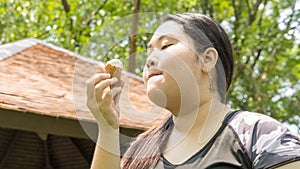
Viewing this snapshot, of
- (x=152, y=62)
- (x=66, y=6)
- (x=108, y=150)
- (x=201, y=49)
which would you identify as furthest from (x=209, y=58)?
(x=66, y=6)

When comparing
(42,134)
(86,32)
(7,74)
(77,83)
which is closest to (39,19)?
(86,32)

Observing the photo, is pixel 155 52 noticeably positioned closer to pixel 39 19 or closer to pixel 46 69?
pixel 46 69

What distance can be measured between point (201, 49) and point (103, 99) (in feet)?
0.95

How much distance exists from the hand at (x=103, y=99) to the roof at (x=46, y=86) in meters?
0.27

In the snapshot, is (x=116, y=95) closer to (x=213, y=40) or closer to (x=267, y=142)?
(x=213, y=40)

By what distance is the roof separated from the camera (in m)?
2.69

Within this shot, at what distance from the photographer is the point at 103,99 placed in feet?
5.17

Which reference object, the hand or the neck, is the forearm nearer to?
the hand

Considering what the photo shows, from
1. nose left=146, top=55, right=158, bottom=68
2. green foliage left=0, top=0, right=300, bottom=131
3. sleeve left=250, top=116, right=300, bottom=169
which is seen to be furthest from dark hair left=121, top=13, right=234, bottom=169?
green foliage left=0, top=0, right=300, bottom=131

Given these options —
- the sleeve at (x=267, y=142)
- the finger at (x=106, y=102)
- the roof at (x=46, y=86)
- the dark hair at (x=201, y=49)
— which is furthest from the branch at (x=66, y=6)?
the sleeve at (x=267, y=142)

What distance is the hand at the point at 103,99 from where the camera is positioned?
61.4 inches

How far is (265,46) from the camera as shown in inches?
412

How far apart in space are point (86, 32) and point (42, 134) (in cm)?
883

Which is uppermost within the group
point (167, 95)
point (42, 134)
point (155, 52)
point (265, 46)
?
point (155, 52)
